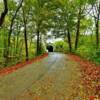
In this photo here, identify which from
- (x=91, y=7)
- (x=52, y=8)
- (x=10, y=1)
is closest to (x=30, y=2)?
(x=10, y=1)

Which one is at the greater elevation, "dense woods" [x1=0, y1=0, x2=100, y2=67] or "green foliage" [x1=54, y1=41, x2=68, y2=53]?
"dense woods" [x1=0, y1=0, x2=100, y2=67]

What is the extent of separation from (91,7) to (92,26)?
29.3m

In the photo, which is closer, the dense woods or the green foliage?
the dense woods

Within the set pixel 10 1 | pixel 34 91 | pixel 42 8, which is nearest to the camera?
pixel 34 91

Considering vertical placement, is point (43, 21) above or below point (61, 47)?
above

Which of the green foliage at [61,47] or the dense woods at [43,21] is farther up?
the dense woods at [43,21]

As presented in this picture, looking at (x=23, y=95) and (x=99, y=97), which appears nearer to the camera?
(x=99, y=97)

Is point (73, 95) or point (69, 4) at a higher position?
point (69, 4)

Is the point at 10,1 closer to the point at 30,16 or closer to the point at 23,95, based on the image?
the point at 30,16

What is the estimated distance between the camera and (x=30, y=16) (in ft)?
122

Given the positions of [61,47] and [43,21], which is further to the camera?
[61,47]

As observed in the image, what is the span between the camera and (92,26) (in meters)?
62.9

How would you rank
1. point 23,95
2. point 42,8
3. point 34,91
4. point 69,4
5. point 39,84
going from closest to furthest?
1. point 23,95
2. point 34,91
3. point 39,84
4. point 42,8
5. point 69,4

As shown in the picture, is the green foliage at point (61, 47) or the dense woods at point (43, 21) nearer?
the dense woods at point (43, 21)
